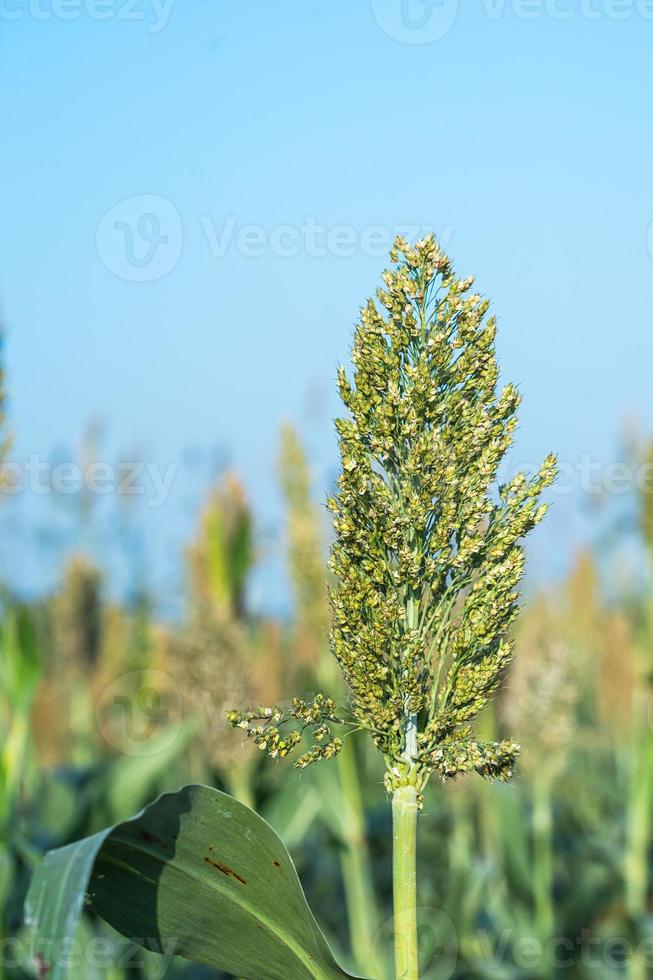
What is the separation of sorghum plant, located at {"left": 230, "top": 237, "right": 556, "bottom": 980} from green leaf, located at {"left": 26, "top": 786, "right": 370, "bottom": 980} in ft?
0.45

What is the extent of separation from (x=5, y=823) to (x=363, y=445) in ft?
8.44

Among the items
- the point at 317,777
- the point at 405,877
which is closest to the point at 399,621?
the point at 405,877

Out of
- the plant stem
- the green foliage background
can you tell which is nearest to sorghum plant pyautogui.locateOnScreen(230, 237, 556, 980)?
the plant stem

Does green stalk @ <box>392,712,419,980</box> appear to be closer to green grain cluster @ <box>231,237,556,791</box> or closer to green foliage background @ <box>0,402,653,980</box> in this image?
green grain cluster @ <box>231,237,556,791</box>

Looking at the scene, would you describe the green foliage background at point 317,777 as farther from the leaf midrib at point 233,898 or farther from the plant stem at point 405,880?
the plant stem at point 405,880

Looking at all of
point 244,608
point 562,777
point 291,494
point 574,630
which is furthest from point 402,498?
point 574,630

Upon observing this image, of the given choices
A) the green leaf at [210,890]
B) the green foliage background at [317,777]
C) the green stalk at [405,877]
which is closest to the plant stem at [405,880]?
the green stalk at [405,877]

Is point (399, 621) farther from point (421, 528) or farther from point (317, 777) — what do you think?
point (317, 777)

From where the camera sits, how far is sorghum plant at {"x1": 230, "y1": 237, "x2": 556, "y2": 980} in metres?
1.76

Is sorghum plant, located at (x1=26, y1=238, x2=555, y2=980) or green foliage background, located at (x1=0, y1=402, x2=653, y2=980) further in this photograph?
green foliage background, located at (x1=0, y1=402, x2=653, y2=980)

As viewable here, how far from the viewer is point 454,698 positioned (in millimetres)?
1779

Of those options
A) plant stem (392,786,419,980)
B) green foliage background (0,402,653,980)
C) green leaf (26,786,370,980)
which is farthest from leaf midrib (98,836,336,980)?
green foliage background (0,402,653,980)

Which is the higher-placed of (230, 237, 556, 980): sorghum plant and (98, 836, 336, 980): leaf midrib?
(230, 237, 556, 980): sorghum plant

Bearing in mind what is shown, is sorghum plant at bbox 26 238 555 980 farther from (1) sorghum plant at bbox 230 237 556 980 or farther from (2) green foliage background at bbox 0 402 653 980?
(2) green foliage background at bbox 0 402 653 980
